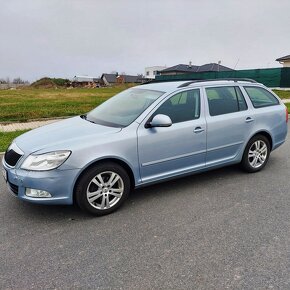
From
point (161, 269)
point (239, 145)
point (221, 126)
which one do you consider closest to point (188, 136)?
point (221, 126)

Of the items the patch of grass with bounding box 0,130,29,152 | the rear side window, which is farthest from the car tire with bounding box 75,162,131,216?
the patch of grass with bounding box 0,130,29,152

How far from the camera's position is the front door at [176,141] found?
12.5ft

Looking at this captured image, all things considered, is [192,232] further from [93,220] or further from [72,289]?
[72,289]

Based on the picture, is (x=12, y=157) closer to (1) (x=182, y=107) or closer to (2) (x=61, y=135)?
(2) (x=61, y=135)

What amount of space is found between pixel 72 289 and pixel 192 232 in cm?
136

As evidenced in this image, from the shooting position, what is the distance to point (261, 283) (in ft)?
8.07

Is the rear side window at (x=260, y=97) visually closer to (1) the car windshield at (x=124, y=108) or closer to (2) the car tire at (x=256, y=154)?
(2) the car tire at (x=256, y=154)

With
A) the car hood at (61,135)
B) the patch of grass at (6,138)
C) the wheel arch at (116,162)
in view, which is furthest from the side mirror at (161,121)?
the patch of grass at (6,138)

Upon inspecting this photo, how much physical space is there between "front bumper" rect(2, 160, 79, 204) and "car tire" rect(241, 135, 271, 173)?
2.83 metres

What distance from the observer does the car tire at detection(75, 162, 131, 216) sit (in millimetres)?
3461

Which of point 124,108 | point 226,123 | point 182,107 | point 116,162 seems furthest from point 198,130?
point 116,162

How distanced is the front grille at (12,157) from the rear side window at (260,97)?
358 centimetres

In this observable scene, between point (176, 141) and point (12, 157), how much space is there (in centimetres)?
203

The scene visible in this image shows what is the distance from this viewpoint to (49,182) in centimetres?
331
